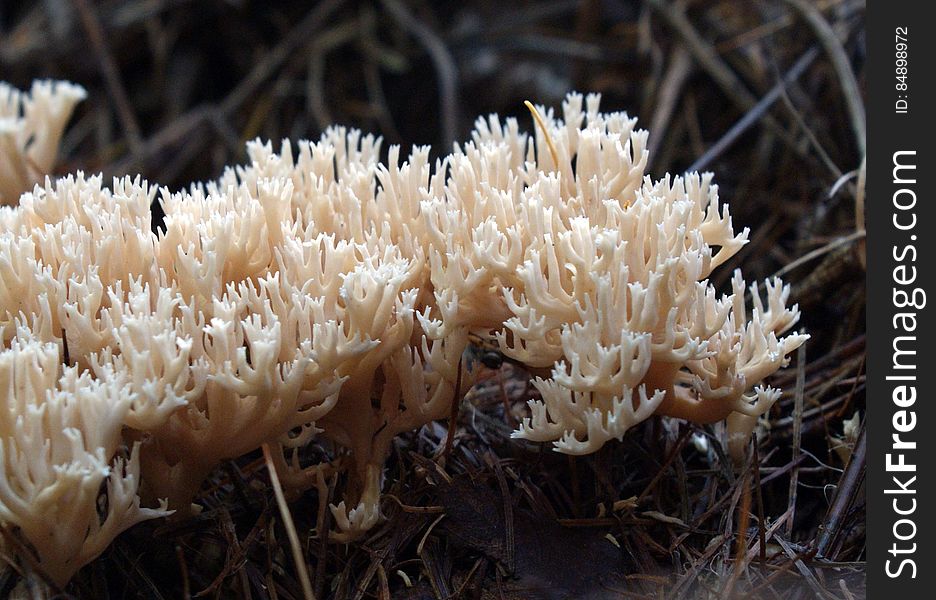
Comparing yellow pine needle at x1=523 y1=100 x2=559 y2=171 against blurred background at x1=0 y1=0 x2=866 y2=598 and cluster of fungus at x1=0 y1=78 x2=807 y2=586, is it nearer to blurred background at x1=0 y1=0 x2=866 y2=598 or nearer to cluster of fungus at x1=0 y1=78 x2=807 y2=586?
cluster of fungus at x1=0 y1=78 x2=807 y2=586

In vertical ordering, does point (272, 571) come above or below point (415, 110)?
below

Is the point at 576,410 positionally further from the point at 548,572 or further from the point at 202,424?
the point at 202,424

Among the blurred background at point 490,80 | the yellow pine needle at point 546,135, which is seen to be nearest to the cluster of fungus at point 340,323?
the yellow pine needle at point 546,135

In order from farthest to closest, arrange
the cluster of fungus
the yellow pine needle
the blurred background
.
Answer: the blurred background < the yellow pine needle < the cluster of fungus

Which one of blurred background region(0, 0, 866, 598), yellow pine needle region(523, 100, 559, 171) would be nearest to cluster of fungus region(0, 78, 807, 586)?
yellow pine needle region(523, 100, 559, 171)

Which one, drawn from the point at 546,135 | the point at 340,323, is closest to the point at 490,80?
the point at 546,135

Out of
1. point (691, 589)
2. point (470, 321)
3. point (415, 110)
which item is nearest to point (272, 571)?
point (470, 321)

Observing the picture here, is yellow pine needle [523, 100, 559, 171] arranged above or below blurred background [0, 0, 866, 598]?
below
